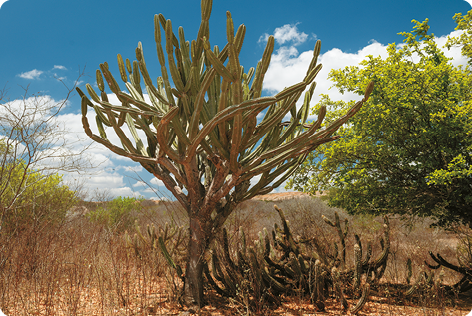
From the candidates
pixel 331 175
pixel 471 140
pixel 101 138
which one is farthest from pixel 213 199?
pixel 471 140

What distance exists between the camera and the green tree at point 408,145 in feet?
20.3

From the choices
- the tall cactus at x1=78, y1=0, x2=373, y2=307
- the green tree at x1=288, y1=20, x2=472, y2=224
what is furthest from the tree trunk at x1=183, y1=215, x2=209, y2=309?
the green tree at x1=288, y1=20, x2=472, y2=224

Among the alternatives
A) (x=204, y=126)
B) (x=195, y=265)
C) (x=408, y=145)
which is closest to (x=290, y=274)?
(x=195, y=265)

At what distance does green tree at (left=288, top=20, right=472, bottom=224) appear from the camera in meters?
6.20

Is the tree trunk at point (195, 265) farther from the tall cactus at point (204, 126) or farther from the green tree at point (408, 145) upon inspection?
the green tree at point (408, 145)

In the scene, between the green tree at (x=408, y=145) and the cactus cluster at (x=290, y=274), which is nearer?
the cactus cluster at (x=290, y=274)

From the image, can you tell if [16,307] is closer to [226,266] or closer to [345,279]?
[226,266]

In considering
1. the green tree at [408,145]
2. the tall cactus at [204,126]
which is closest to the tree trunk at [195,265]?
the tall cactus at [204,126]

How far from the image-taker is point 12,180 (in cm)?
757

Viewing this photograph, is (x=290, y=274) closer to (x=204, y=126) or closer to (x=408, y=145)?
(x=204, y=126)

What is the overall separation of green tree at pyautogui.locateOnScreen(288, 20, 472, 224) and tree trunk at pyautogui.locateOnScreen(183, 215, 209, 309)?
4364 millimetres

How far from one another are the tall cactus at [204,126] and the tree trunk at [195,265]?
1cm

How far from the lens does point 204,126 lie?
3020mm

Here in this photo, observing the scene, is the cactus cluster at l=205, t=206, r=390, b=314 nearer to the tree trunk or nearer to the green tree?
the tree trunk
